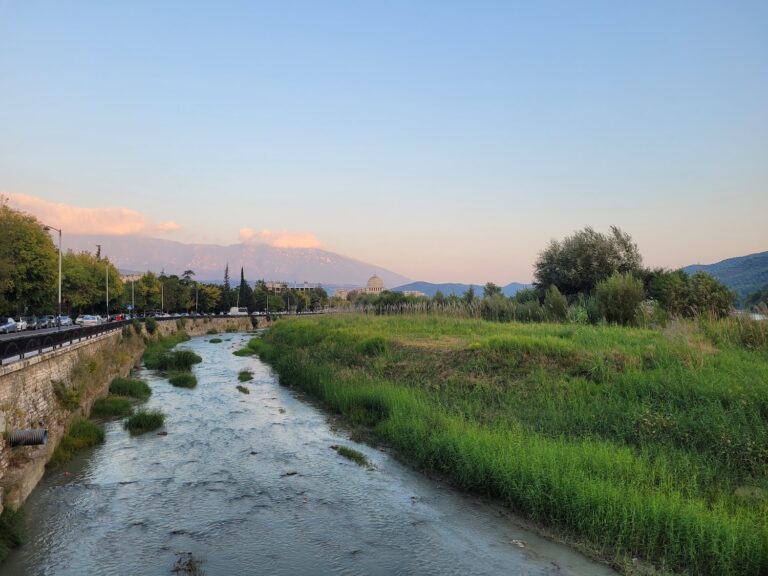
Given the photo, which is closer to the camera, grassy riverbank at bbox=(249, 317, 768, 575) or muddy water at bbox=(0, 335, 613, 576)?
grassy riverbank at bbox=(249, 317, 768, 575)

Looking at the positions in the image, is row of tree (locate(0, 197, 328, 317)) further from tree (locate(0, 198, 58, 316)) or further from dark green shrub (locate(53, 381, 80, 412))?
dark green shrub (locate(53, 381, 80, 412))

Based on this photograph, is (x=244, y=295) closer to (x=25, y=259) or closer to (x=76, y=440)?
(x=25, y=259)

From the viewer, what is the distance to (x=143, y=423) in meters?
19.5

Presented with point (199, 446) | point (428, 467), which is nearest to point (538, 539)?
point (428, 467)

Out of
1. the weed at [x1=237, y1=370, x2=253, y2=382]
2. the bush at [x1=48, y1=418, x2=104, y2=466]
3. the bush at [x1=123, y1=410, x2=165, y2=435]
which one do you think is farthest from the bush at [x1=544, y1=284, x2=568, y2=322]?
the bush at [x1=48, y1=418, x2=104, y2=466]

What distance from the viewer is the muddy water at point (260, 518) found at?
938 cm

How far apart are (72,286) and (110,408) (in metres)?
48.3

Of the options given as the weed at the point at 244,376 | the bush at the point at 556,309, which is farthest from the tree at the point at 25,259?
the bush at the point at 556,309

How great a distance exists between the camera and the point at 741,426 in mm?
Answer: 12484

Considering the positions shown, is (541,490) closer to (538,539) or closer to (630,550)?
(538,539)

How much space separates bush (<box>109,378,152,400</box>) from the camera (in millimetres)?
25938

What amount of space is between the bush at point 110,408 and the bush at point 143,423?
1.98 metres

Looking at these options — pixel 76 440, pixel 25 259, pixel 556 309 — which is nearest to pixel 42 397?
pixel 76 440

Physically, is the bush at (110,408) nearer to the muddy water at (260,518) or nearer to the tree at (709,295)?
the muddy water at (260,518)
